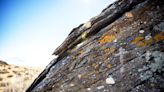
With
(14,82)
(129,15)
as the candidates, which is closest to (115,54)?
(129,15)

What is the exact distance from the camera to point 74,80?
4246 millimetres

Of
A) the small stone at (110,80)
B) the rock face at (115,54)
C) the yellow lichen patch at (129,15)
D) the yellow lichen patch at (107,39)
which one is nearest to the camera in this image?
the rock face at (115,54)

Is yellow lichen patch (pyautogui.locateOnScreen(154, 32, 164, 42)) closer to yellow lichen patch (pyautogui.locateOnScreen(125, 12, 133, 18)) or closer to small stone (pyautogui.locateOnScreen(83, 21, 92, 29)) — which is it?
yellow lichen patch (pyautogui.locateOnScreen(125, 12, 133, 18))

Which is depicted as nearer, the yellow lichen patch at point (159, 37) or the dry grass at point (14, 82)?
the yellow lichen patch at point (159, 37)

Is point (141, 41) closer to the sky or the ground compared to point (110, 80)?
closer to the sky

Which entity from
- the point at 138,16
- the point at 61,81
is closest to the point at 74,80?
the point at 61,81

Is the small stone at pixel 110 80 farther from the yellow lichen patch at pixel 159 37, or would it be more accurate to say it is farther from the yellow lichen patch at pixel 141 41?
the yellow lichen patch at pixel 159 37

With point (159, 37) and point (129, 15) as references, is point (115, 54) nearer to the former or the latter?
point (159, 37)

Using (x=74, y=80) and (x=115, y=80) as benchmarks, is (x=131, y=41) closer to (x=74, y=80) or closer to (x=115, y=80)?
(x=115, y=80)

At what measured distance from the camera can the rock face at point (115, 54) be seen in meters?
3.44

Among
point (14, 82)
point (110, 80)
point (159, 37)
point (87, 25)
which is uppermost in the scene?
point (14, 82)

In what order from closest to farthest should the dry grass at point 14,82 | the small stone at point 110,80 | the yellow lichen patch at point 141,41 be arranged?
Answer: the small stone at point 110,80 < the yellow lichen patch at point 141,41 < the dry grass at point 14,82

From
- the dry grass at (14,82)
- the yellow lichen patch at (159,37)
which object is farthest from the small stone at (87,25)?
the dry grass at (14,82)

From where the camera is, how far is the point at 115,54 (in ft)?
13.6
